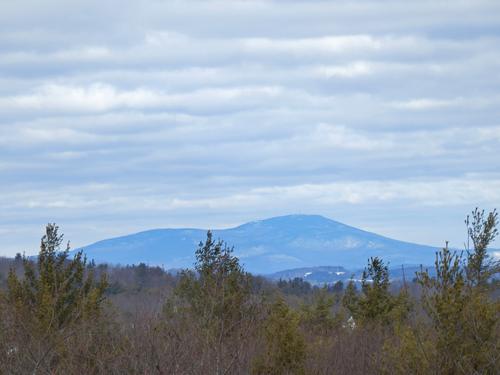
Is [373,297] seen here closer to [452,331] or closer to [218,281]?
[218,281]

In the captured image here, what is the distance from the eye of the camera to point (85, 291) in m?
22.2

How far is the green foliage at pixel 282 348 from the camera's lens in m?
15.7

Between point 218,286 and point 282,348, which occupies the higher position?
point 218,286

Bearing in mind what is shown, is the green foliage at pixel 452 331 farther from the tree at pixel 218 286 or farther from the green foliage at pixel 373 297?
the green foliage at pixel 373 297

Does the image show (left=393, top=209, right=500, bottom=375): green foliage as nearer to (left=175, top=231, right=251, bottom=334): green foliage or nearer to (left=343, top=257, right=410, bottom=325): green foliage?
(left=175, top=231, right=251, bottom=334): green foliage

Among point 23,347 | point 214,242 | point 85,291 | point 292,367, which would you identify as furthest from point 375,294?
point 23,347

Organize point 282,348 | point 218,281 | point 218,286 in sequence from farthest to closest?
point 218,281, point 218,286, point 282,348

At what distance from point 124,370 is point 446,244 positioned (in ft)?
16.2

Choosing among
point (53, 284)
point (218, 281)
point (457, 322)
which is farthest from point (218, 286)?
point (457, 322)

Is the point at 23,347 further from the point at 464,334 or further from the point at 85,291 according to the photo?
the point at 85,291

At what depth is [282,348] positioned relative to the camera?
15.9 m

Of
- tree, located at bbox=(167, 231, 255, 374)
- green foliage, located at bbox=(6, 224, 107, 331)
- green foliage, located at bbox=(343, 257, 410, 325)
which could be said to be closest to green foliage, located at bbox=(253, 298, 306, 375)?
tree, located at bbox=(167, 231, 255, 374)

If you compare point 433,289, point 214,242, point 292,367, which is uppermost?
point 214,242

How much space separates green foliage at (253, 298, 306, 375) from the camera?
51.6ft
